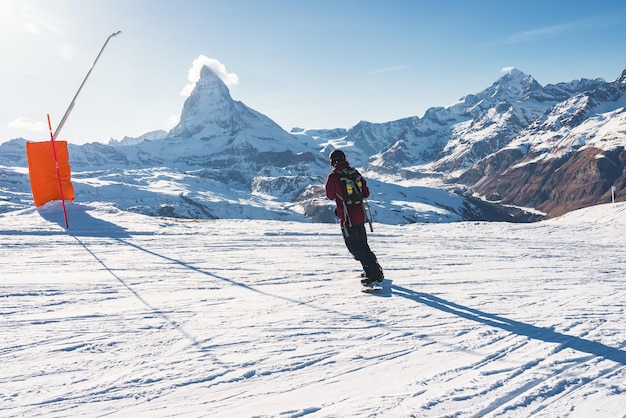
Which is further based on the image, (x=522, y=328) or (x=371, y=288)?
(x=371, y=288)

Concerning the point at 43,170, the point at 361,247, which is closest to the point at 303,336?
the point at 361,247

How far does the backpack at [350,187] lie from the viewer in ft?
24.9

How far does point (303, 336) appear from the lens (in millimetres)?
5352

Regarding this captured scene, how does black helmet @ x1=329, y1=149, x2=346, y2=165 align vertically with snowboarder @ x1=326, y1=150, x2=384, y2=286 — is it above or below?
above

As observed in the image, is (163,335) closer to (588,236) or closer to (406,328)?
(406,328)

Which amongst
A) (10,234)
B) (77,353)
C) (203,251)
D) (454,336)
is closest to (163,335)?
(77,353)

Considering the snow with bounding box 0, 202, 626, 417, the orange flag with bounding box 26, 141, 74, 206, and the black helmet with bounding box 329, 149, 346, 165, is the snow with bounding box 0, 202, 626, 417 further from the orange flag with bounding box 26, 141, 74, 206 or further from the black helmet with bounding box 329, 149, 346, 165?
the orange flag with bounding box 26, 141, 74, 206

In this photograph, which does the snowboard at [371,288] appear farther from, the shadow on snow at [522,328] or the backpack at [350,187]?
the backpack at [350,187]

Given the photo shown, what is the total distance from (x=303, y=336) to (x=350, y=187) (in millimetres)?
3184

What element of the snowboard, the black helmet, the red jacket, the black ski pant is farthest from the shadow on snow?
the black helmet

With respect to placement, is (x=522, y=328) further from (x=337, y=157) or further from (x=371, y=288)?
(x=337, y=157)

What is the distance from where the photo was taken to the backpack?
24.9 ft

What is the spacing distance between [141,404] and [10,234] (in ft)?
41.4

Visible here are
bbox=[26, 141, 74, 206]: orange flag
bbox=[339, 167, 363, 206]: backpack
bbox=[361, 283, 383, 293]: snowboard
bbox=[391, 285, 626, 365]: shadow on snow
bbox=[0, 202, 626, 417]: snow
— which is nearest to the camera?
bbox=[0, 202, 626, 417]: snow
